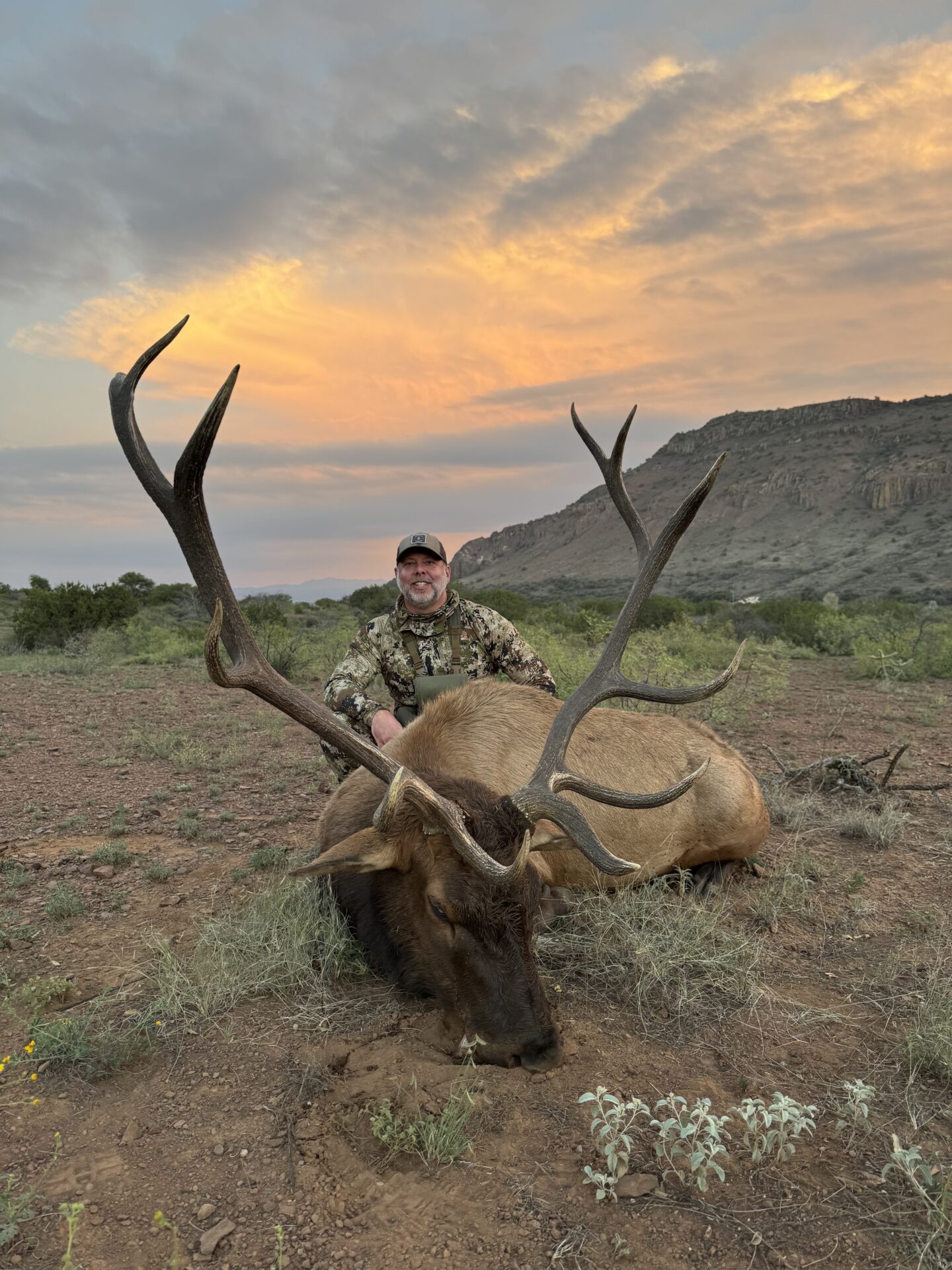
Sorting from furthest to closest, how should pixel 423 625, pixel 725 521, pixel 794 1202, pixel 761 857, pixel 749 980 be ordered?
1. pixel 725 521
2. pixel 423 625
3. pixel 761 857
4. pixel 749 980
5. pixel 794 1202

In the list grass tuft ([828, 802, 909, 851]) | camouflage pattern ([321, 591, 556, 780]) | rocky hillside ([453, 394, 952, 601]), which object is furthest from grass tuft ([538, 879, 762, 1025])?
rocky hillside ([453, 394, 952, 601])

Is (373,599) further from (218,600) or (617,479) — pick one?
(218,600)

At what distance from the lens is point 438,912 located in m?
3.14

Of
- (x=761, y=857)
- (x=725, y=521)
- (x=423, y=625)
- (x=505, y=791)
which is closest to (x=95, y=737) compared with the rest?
(x=423, y=625)

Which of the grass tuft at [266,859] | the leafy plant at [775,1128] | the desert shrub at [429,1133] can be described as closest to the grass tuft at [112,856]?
the grass tuft at [266,859]

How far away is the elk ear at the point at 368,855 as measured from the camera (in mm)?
3170

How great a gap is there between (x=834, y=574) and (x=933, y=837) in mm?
59500

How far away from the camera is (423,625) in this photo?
5930mm

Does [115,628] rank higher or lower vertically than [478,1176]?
higher

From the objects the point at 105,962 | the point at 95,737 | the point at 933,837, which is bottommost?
the point at 933,837

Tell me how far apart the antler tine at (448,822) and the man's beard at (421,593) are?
2.77m

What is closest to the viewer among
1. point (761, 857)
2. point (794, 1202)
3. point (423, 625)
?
point (794, 1202)

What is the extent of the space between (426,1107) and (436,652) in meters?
3.60

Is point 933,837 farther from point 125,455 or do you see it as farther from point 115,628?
point 115,628
